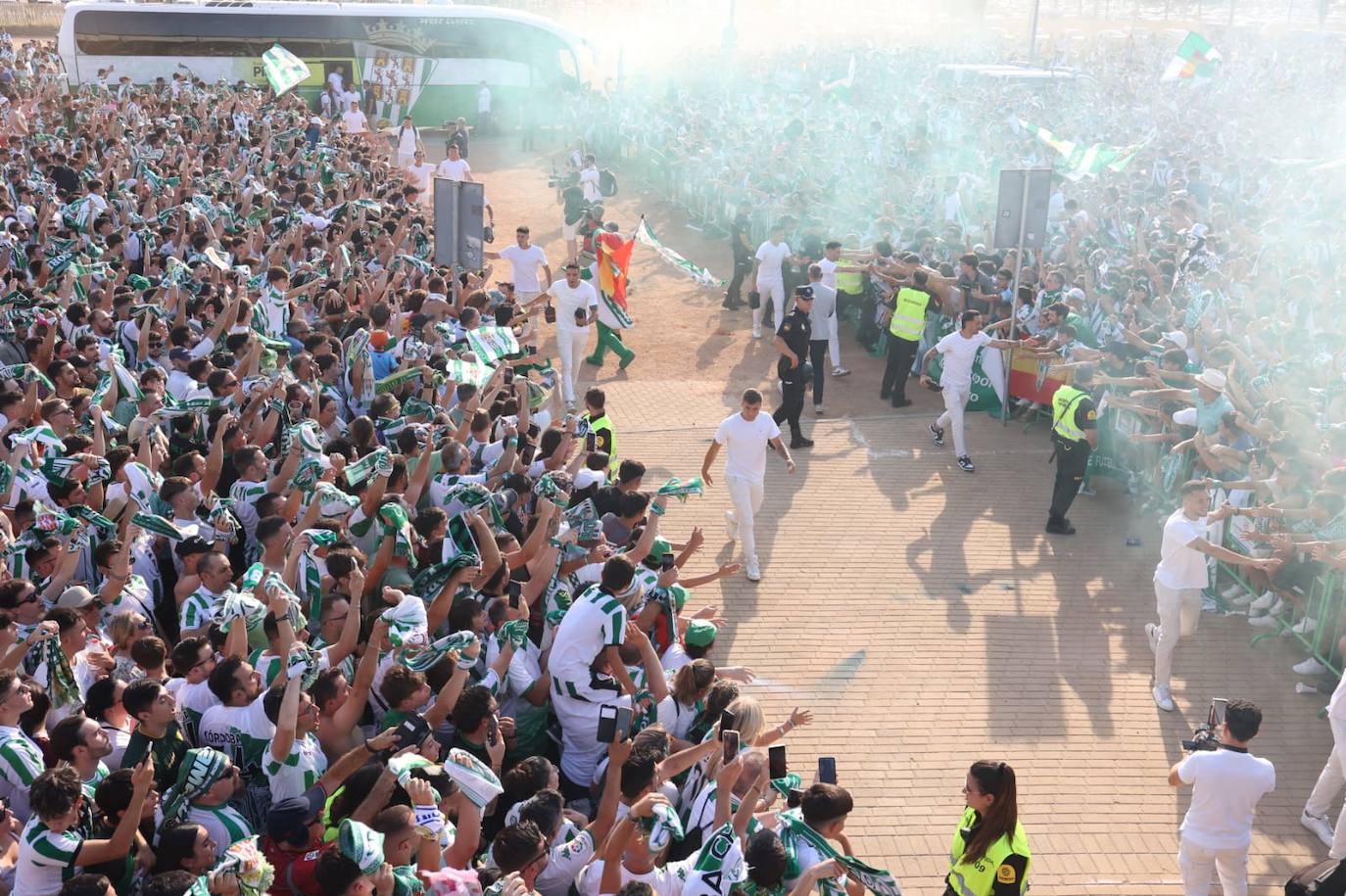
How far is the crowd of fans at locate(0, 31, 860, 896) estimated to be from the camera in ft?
15.9

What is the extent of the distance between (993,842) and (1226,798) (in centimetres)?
168

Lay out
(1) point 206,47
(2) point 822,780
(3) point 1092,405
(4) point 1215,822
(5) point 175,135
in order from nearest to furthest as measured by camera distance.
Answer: (2) point 822,780 < (4) point 1215,822 < (3) point 1092,405 < (5) point 175,135 < (1) point 206,47

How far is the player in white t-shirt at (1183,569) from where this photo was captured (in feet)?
28.2

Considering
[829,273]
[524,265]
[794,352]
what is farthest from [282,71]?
[794,352]

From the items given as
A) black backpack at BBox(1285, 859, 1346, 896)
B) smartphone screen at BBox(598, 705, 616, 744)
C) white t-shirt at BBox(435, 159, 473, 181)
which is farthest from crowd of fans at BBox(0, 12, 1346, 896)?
white t-shirt at BBox(435, 159, 473, 181)

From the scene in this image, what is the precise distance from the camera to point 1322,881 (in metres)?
5.52

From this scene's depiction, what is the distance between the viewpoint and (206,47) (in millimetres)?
34094

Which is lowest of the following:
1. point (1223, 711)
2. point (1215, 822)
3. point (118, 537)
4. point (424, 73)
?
point (1215, 822)

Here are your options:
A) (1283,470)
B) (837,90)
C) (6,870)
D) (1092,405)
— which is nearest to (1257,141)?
(837,90)

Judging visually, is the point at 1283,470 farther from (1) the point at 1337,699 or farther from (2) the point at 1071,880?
(2) the point at 1071,880

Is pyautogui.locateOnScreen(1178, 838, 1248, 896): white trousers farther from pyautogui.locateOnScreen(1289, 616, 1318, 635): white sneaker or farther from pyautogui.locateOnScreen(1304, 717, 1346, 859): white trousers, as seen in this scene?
pyautogui.locateOnScreen(1289, 616, 1318, 635): white sneaker

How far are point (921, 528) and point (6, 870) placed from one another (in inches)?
336

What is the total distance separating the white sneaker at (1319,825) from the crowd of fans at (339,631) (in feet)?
11.0

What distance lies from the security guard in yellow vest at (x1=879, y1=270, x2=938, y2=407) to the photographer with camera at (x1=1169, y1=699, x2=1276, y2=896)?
8089mm
